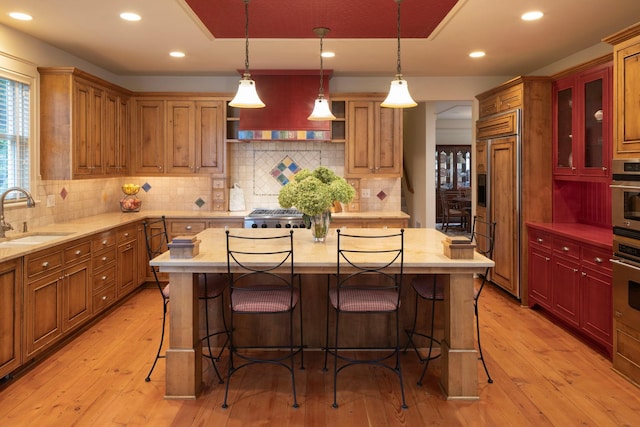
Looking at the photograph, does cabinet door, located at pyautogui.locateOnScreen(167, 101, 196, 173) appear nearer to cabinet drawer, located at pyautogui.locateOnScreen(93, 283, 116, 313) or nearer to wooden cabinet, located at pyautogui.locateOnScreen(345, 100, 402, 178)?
cabinet drawer, located at pyautogui.locateOnScreen(93, 283, 116, 313)

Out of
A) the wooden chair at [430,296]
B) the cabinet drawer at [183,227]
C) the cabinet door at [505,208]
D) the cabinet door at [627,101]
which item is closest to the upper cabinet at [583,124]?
the cabinet door at [505,208]

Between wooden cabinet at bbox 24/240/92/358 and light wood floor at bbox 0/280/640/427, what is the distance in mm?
208

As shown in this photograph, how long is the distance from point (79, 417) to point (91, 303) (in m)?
1.78

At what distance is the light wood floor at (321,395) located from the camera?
2859 mm

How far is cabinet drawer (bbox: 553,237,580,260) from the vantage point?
421 cm

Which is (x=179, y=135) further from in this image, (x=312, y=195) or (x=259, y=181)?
(x=312, y=195)

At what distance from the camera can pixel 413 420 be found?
2842 millimetres

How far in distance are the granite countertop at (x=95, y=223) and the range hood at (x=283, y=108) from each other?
1005mm

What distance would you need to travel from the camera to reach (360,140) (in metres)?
6.10

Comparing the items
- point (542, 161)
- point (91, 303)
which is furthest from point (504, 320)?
point (91, 303)

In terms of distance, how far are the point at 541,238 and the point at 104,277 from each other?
4.15 metres

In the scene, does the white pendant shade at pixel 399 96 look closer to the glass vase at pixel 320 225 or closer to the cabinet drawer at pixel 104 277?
the glass vase at pixel 320 225

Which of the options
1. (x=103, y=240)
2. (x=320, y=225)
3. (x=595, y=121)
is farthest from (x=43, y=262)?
(x=595, y=121)

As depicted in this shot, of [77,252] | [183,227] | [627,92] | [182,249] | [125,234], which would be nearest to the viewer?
[182,249]
